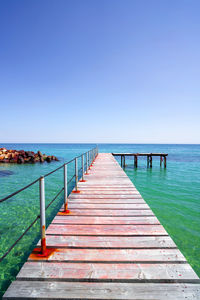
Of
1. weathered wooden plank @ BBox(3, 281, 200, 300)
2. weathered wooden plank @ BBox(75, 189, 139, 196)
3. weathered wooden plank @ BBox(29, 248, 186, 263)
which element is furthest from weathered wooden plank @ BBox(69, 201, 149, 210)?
weathered wooden plank @ BBox(3, 281, 200, 300)

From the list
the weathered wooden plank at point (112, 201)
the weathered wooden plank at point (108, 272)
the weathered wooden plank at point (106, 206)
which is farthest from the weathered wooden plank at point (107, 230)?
the weathered wooden plank at point (112, 201)

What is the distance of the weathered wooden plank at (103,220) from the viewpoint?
10.1ft

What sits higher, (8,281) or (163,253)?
(163,253)

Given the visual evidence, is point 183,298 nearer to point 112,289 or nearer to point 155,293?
point 155,293

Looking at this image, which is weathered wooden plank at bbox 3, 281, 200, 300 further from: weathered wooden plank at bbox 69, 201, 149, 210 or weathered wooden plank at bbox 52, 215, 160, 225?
weathered wooden plank at bbox 69, 201, 149, 210

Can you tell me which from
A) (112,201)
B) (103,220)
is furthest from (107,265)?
(112,201)

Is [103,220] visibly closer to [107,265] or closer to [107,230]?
[107,230]

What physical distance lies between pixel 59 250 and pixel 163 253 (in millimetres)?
1516

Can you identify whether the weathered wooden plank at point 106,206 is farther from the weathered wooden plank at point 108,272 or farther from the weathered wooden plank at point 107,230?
the weathered wooden plank at point 108,272

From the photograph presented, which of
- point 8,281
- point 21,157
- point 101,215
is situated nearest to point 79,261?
point 101,215

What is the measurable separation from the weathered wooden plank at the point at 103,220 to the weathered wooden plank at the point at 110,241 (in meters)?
0.52

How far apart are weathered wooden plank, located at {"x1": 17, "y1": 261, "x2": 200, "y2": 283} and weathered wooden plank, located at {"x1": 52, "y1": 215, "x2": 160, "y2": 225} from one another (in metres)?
1.10

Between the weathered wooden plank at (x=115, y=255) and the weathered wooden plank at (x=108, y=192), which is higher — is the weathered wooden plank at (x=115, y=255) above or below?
above

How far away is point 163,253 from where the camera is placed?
2.18 m
